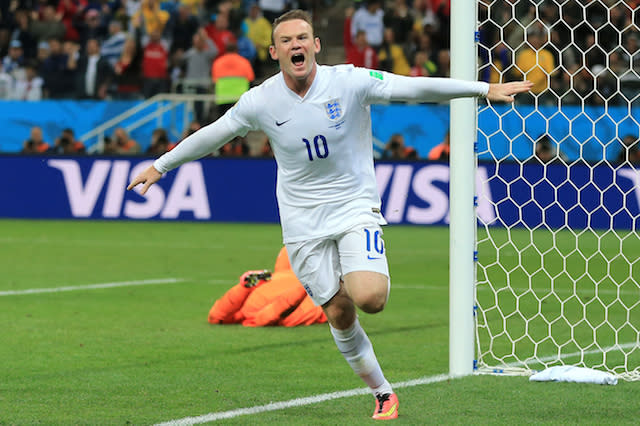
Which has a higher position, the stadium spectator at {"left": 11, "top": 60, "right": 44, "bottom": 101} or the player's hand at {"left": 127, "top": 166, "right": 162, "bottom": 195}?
the stadium spectator at {"left": 11, "top": 60, "right": 44, "bottom": 101}

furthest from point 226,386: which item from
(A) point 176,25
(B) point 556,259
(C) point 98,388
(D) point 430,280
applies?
(A) point 176,25

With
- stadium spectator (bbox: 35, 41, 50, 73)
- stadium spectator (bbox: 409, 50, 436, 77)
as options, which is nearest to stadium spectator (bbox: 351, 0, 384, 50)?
stadium spectator (bbox: 409, 50, 436, 77)

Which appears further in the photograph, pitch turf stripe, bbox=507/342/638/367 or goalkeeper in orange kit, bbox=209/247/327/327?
goalkeeper in orange kit, bbox=209/247/327/327

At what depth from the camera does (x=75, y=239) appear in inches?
637

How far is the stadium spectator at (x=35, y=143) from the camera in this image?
19750 millimetres

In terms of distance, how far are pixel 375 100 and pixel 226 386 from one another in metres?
1.88

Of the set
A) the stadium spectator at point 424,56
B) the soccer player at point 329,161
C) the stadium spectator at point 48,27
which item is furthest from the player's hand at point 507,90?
the stadium spectator at point 48,27

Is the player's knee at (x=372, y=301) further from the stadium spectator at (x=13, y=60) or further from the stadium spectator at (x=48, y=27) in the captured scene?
the stadium spectator at (x=48, y=27)

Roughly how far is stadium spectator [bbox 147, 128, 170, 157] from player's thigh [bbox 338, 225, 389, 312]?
13.7 metres

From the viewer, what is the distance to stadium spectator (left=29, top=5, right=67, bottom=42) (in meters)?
23.7

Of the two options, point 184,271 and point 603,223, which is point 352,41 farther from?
point 184,271

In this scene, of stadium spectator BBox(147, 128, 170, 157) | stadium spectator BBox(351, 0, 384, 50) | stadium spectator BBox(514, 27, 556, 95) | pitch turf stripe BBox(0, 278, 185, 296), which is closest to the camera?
pitch turf stripe BBox(0, 278, 185, 296)

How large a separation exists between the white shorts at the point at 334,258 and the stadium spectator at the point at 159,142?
44.4ft

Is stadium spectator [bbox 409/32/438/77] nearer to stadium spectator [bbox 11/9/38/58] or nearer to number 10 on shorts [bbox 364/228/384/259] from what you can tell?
stadium spectator [bbox 11/9/38/58]
